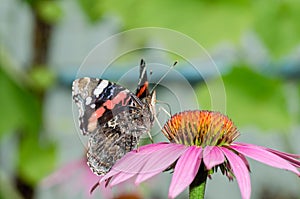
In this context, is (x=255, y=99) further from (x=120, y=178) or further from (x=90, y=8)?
(x=120, y=178)

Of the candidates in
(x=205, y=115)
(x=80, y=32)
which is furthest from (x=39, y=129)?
(x=80, y=32)

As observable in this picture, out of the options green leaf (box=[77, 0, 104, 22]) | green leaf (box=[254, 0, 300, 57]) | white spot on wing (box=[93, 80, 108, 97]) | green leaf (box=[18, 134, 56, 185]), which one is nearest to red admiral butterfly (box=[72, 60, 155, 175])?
white spot on wing (box=[93, 80, 108, 97])

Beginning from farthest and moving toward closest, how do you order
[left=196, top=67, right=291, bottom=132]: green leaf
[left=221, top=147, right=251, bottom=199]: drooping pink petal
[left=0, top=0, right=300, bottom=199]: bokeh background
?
[left=196, top=67, right=291, bottom=132]: green leaf, [left=0, top=0, right=300, bottom=199]: bokeh background, [left=221, top=147, right=251, bottom=199]: drooping pink petal

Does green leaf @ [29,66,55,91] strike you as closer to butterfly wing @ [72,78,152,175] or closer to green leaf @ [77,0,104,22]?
green leaf @ [77,0,104,22]

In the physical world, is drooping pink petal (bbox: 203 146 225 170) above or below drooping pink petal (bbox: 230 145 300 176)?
above

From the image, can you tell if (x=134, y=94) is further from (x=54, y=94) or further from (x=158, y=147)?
(x=54, y=94)

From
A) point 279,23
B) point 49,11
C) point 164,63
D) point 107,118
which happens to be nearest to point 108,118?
point 107,118
